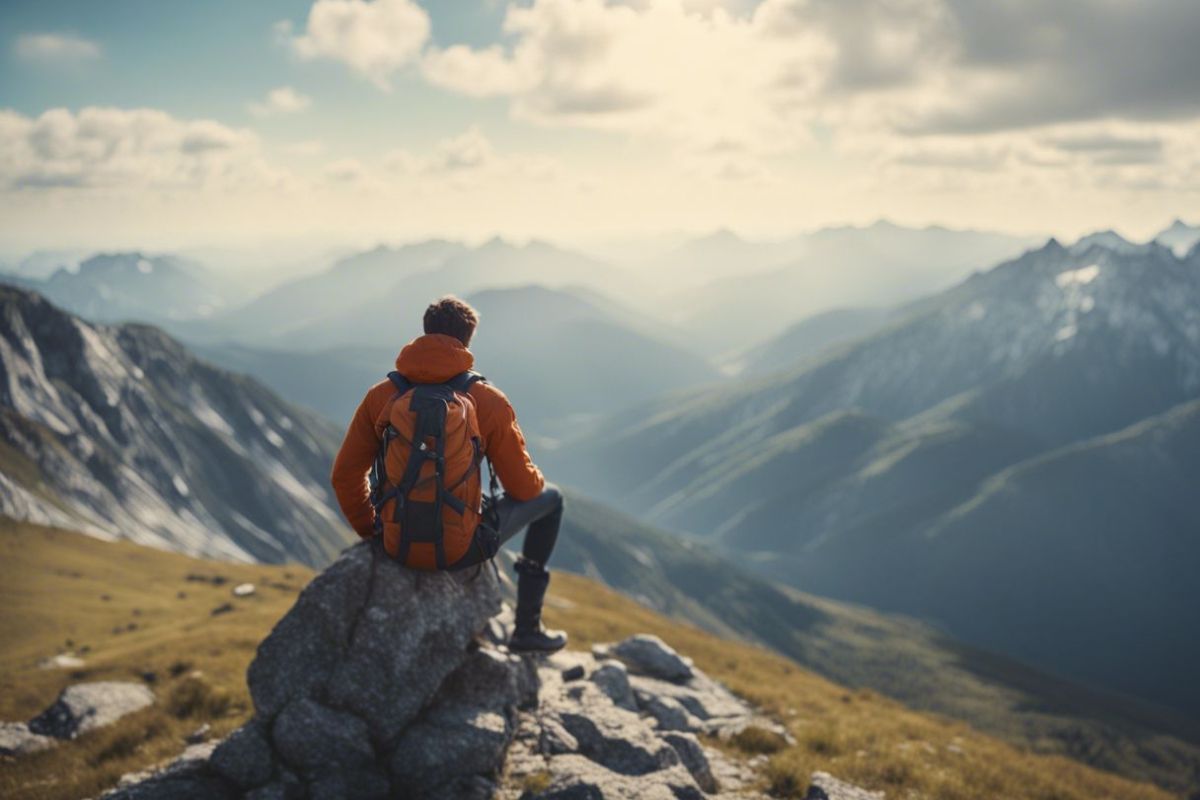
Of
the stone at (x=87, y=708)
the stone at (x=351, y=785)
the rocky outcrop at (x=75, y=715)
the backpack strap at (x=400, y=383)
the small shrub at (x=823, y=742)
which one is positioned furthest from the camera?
the stone at (x=87, y=708)

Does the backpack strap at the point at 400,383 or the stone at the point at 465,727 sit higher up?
the backpack strap at the point at 400,383

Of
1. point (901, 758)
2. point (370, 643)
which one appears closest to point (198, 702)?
point (370, 643)

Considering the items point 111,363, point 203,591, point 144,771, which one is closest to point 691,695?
point 144,771

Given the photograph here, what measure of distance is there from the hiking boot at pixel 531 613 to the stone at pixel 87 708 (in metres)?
11.7

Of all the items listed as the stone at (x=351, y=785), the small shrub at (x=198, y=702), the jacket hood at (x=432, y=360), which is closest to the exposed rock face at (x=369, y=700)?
the stone at (x=351, y=785)

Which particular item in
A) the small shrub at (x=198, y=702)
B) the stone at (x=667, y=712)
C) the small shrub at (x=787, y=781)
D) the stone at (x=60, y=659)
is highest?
the small shrub at (x=787, y=781)

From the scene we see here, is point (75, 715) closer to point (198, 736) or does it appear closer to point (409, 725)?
point (198, 736)

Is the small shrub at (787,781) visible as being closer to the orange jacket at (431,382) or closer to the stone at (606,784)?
the stone at (606,784)

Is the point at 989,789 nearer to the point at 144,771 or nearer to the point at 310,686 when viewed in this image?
the point at 310,686

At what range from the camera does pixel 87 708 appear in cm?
1834

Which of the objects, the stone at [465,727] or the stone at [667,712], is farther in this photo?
the stone at [667,712]

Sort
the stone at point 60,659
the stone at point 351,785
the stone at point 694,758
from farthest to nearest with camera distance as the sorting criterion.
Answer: the stone at point 60,659 → the stone at point 694,758 → the stone at point 351,785

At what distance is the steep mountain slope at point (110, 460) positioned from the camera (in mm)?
122500

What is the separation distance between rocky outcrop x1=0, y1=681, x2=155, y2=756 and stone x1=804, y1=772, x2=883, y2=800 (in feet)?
56.1
